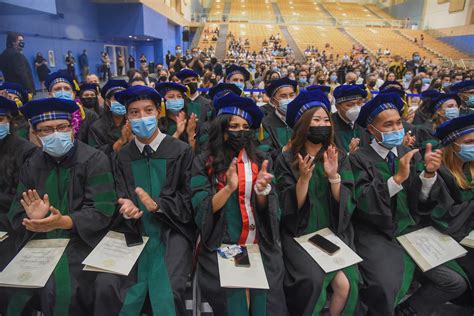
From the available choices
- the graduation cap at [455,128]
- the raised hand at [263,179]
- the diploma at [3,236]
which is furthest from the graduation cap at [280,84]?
the diploma at [3,236]

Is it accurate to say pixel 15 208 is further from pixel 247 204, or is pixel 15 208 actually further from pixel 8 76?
pixel 8 76

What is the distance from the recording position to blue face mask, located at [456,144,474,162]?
114 inches

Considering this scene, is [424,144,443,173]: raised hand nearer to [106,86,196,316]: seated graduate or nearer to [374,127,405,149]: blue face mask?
[374,127,405,149]: blue face mask

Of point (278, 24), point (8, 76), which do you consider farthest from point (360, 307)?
point (278, 24)

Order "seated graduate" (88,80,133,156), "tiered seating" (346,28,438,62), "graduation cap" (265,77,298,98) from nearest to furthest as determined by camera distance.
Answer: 1. "seated graduate" (88,80,133,156)
2. "graduation cap" (265,77,298,98)
3. "tiered seating" (346,28,438,62)

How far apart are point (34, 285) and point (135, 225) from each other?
824 millimetres

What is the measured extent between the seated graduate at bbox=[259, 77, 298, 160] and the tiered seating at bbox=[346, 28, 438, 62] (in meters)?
30.7

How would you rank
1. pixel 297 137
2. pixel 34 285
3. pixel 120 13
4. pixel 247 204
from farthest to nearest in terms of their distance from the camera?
pixel 120 13 → pixel 297 137 → pixel 247 204 → pixel 34 285

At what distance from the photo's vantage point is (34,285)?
2.17m

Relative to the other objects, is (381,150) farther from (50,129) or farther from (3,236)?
(3,236)

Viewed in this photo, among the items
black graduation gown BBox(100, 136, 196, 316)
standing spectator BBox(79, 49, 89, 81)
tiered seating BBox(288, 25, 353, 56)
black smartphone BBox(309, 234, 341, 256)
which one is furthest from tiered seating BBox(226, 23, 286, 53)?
black smartphone BBox(309, 234, 341, 256)

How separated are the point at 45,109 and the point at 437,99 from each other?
509cm

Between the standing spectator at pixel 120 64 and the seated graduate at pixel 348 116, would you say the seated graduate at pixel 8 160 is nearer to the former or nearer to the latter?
the seated graduate at pixel 348 116

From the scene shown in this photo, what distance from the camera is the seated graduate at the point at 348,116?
430 centimetres
